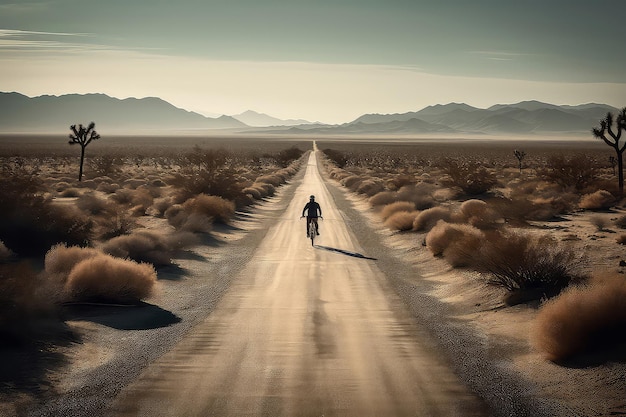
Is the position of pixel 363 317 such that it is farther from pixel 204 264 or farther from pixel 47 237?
pixel 47 237

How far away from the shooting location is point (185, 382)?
8461mm

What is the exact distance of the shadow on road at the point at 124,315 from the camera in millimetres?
11695

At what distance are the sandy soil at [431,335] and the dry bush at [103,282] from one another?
52 centimetres

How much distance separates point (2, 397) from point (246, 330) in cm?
432

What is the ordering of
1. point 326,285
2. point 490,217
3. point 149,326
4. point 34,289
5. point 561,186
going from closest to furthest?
point 34,289 → point 149,326 → point 326,285 → point 490,217 → point 561,186

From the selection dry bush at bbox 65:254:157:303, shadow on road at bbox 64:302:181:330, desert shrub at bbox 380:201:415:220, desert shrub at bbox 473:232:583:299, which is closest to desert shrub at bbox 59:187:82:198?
desert shrub at bbox 380:201:415:220

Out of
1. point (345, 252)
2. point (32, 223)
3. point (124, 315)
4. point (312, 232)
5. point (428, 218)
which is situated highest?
point (428, 218)

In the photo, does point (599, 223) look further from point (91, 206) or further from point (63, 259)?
point (91, 206)

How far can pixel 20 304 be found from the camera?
9719 millimetres

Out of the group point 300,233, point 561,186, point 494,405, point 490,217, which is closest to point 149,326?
point 494,405

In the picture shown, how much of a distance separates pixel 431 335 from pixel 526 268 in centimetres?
330

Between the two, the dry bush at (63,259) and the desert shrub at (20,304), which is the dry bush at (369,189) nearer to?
the dry bush at (63,259)

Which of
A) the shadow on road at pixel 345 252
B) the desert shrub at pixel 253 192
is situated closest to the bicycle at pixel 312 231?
the shadow on road at pixel 345 252

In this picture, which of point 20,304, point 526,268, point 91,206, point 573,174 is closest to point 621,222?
point 526,268
